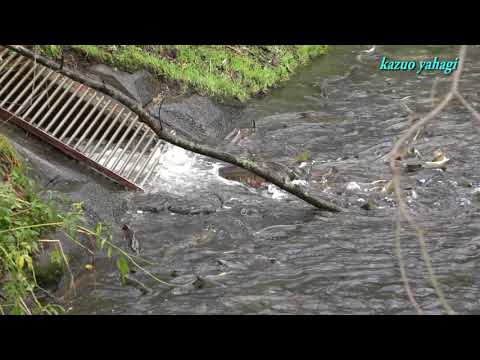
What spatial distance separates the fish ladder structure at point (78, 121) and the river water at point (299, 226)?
24 centimetres

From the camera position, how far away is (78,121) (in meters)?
7.74

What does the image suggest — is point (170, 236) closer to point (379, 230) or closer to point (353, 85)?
point (379, 230)

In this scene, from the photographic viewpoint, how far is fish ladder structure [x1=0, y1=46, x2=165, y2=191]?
7.07m

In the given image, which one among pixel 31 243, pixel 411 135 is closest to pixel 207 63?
pixel 31 243

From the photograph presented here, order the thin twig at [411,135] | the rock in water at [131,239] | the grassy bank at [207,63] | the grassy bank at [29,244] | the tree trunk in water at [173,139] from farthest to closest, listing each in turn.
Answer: the grassy bank at [207,63] → the rock in water at [131,239] → the tree trunk in water at [173,139] → the grassy bank at [29,244] → the thin twig at [411,135]

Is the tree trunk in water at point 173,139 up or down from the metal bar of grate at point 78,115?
down

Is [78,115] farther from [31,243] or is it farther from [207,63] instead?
[207,63]

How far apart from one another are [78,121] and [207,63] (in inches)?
136

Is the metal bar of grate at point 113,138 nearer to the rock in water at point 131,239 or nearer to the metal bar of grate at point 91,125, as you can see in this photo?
the metal bar of grate at point 91,125

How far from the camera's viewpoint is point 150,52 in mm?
9875

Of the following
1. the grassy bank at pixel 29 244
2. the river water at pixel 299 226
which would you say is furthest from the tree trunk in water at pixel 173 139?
the grassy bank at pixel 29 244

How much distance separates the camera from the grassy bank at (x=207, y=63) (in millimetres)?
9164

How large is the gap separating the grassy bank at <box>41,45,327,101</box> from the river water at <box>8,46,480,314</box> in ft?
3.38
